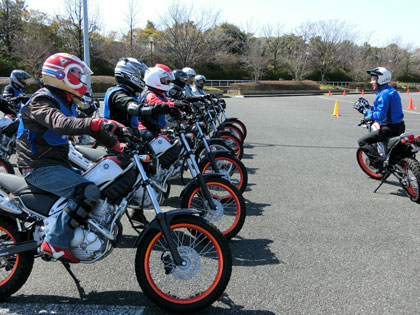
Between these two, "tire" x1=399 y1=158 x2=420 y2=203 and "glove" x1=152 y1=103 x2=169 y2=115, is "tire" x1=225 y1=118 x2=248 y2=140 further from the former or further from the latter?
"glove" x1=152 y1=103 x2=169 y2=115

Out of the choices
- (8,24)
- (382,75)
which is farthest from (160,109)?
(8,24)

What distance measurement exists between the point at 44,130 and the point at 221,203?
87.2 inches

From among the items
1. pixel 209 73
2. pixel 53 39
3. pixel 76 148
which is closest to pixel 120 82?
pixel 76 148

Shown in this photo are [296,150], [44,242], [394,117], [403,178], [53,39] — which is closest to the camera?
[44,242]

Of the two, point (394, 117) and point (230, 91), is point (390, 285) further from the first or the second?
point (230, 91)

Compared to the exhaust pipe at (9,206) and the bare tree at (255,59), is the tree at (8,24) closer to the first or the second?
the bare tree at (255,59)

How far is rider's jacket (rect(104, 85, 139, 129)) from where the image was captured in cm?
459

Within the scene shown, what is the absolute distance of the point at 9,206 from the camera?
3160 mm

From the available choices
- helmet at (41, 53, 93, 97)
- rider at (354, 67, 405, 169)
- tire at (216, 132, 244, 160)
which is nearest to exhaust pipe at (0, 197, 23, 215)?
helmet at (41, 53, 93, 97)

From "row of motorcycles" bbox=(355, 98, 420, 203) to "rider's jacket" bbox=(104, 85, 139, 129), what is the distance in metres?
4.39

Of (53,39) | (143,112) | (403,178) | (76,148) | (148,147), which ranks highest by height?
(53,39)

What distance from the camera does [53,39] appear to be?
40.4 meters

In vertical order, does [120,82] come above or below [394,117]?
above

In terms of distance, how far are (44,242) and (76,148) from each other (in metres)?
2.19
